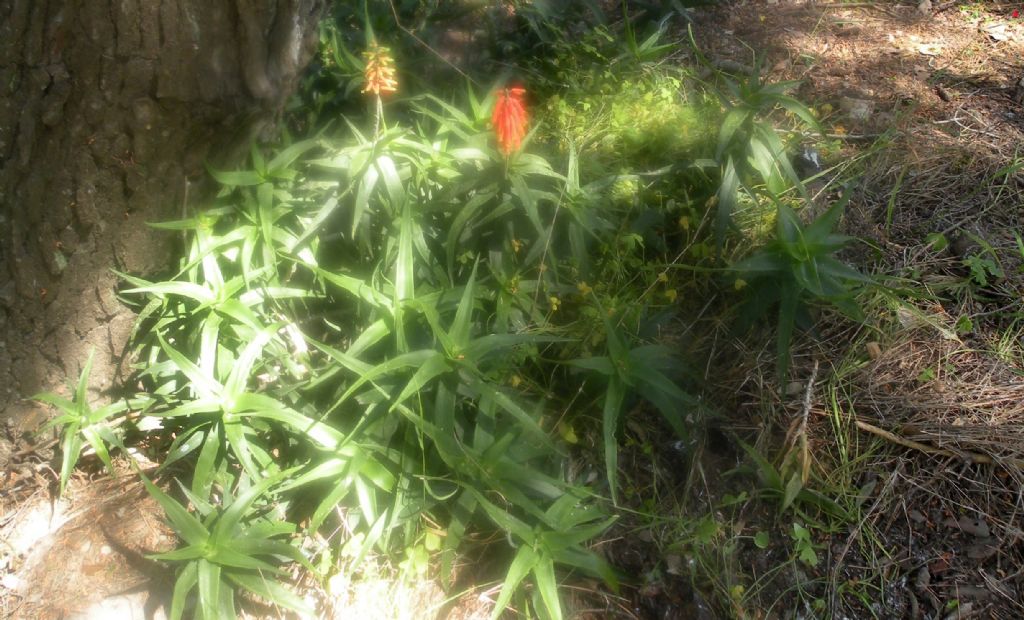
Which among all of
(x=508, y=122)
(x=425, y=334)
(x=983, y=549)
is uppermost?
(x=508, y=122)

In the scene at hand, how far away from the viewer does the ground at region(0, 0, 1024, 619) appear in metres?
1.72

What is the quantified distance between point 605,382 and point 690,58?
58.9 inches

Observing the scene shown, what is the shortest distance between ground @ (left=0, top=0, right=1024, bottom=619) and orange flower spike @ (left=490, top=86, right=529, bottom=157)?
0.72m

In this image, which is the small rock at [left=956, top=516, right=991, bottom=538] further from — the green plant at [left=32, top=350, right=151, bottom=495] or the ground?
the green plant at [left=32, top=350, right=151, bottom=495]

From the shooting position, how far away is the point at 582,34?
2.82 meters

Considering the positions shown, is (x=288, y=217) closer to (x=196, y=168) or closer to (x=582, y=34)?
(x=196, y=168)

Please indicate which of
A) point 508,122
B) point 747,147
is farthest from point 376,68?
point 747,147

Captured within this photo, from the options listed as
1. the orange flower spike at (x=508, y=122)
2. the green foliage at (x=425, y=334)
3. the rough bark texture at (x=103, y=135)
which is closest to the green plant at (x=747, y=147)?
the green foliage at (x=425, y=334)

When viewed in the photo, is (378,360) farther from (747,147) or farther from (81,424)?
(747,147)

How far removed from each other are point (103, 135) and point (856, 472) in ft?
6.55

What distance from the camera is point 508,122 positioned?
1726 millimetres

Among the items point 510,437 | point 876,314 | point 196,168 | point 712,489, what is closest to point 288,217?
point 196,168

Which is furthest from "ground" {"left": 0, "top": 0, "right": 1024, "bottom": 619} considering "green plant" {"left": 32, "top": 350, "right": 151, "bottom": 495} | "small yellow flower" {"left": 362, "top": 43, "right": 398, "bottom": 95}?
"small yellow flower" {"left": 362, "top": 43, "right": 398, "bottom": 95}

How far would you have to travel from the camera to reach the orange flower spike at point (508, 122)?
5.63ft
